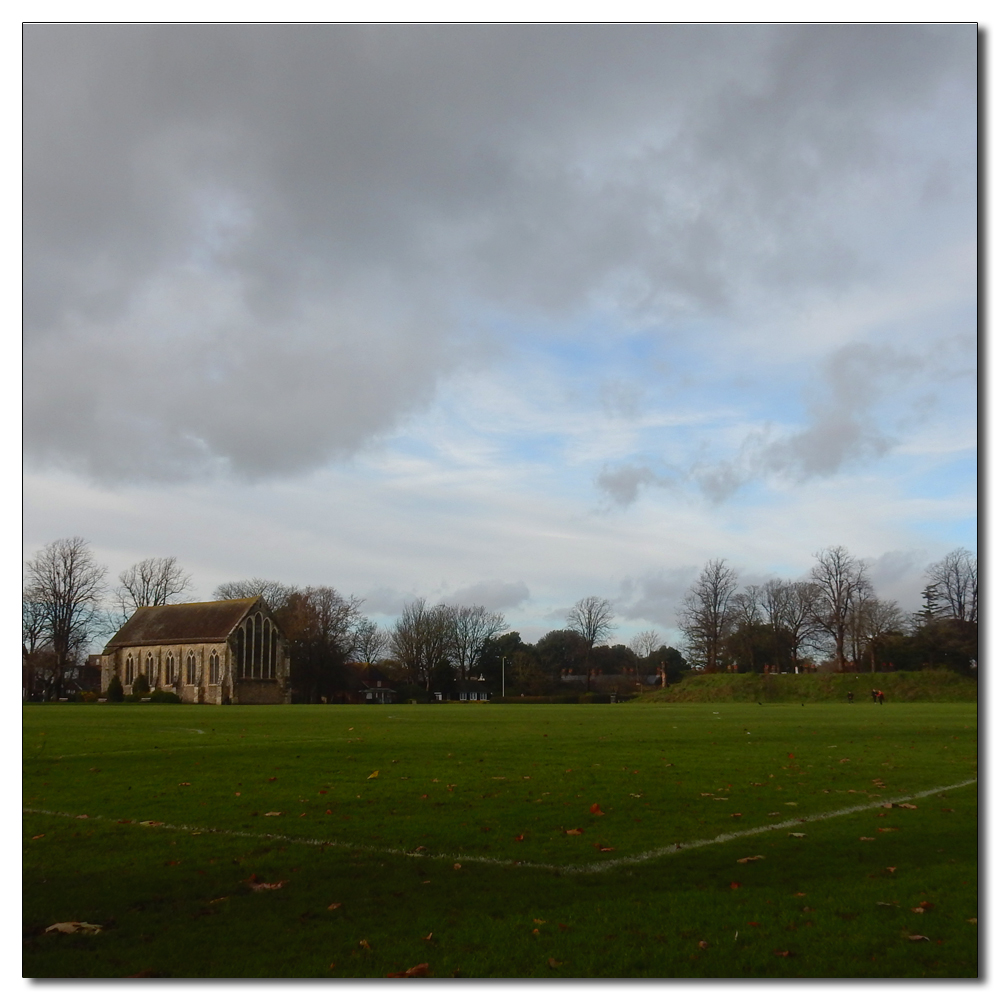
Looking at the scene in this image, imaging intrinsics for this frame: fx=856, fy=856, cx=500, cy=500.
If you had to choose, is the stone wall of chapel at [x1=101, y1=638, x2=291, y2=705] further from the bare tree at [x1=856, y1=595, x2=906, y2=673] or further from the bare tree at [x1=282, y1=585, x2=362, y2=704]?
the bare tree at [x1=856, y1=595, x2=906, y2=673]

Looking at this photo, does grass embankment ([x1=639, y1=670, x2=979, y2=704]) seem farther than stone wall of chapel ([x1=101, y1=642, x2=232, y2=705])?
No

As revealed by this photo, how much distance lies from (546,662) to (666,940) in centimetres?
10037

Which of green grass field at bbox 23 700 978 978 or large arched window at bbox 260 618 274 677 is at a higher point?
green grass field at bbox 23 700 978 978

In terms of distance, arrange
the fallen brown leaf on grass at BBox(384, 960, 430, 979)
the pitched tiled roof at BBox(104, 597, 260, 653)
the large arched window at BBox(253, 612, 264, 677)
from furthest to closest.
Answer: the large arched window at BBox(253, 612, 264, 677) < the pitched tiled roof at BBox(104, 597, 260, 653) < the fallen brown leaf on grass at BBox(384, 960, 430, 979)

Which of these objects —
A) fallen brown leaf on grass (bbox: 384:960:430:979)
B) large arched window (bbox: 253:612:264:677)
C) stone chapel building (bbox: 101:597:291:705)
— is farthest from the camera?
large arched window (bbox: 253:612:264:677)

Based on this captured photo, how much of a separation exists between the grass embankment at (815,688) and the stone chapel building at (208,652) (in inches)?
1550

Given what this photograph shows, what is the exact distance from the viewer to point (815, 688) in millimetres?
68812

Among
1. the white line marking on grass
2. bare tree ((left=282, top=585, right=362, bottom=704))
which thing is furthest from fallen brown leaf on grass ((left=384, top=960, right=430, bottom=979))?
bare tree ((left=282, top=585, right=362, bottom=704))

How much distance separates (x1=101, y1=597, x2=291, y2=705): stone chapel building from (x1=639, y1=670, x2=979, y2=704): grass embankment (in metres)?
39.4

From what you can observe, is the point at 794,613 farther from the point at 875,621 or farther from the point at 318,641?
the point at 318,641

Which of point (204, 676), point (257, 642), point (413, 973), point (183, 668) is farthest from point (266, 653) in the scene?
point (413, 973)

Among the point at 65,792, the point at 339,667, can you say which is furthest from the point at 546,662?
the point at 65,792

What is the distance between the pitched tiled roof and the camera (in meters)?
88.8
